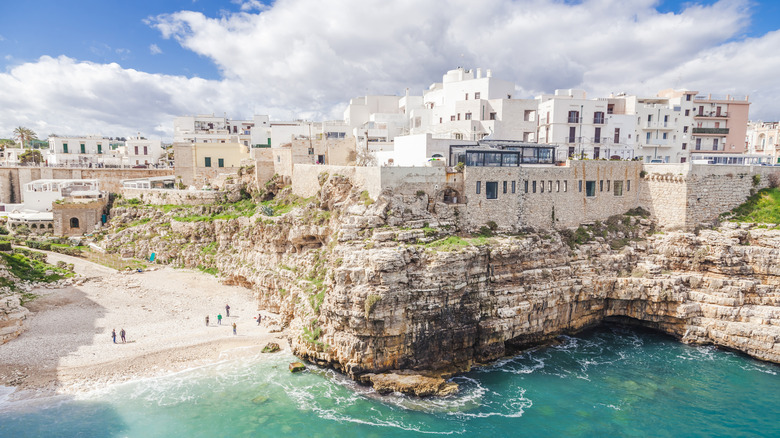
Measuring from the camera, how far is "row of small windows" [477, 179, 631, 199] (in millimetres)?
29938

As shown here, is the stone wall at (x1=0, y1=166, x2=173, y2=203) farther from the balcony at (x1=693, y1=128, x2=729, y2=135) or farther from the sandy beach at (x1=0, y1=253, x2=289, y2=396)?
the balcony at (x1=693, y1=128, x2=729, y2=135)

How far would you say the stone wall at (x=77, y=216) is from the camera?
44875 mm

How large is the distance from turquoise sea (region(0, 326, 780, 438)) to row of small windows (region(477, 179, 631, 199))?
36.1 ft

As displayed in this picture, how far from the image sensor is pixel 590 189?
113 feet

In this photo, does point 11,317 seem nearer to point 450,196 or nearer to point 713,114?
point 450,196

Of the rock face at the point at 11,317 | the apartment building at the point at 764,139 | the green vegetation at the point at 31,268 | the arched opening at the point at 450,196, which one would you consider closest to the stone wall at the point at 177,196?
the green vegetation at the point at 31,268

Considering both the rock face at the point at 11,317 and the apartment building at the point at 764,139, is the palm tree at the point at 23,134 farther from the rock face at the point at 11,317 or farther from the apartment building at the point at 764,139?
the apartment building at the point at 764,139

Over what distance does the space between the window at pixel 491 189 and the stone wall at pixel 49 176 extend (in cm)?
4440

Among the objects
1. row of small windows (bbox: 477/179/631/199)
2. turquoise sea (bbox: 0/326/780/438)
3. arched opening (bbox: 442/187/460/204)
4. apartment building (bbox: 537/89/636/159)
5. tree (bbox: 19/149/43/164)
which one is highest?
apartment building (bbox: 537/89/636/159)

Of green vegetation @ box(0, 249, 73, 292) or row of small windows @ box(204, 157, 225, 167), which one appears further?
row of small windows @ box(204, 157, 225, 167)

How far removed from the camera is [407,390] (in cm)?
2228

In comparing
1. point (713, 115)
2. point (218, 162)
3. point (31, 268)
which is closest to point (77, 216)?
point (31, 268)

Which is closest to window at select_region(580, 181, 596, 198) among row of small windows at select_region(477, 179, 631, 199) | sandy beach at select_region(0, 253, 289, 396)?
row of small windows at select_region(477, 179, 631, 199)

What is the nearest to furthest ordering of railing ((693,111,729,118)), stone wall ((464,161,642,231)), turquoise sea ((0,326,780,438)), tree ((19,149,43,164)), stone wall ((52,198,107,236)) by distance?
turquoise sea ((0,326,780,438)), stone wall ((464,161,642,231)), stone wall ((52,198,107,236)), railing ((693,111,729,118)), tree ((19,149,43,164))
